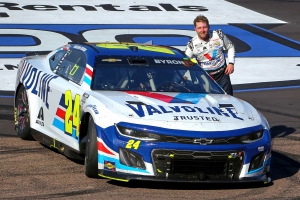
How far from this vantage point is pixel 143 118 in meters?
7.13

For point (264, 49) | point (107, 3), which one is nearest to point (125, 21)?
point (107, 3)

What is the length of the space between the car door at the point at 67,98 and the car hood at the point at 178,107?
1.14 feet

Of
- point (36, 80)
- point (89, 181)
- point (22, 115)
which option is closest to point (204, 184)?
point (89, 181)

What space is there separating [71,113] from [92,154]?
2.83 feet

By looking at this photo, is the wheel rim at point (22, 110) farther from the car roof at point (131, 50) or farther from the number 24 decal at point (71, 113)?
the number 24 decal at point (71, 113)

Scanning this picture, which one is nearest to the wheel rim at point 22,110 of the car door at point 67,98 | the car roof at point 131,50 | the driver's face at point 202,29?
the car door at point 67,98

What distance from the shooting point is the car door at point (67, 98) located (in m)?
7.98

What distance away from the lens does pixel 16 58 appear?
639 inches

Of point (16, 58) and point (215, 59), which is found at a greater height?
point (215, 59)

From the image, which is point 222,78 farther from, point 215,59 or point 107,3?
point 107,3

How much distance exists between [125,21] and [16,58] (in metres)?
5.15

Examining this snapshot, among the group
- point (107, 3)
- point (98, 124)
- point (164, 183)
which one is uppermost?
point (98, 124)

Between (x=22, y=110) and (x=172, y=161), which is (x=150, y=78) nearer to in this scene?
(x=172, y=161)

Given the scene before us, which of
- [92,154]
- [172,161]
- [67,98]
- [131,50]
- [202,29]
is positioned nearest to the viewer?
[172,161]
